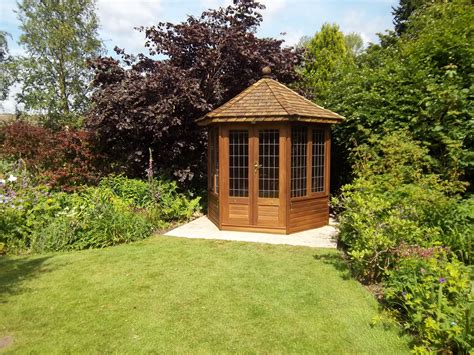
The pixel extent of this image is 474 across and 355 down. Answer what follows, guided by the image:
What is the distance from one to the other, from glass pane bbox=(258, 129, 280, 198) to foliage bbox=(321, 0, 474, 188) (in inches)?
79.3

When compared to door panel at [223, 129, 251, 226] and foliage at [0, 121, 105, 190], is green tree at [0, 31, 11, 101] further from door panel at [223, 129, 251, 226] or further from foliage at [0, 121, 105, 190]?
door panel at [223, 129, 251, 226]

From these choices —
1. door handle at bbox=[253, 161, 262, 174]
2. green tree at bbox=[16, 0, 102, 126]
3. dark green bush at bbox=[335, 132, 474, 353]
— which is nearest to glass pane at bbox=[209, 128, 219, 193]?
door handle at bbox=[253, 161, 262, 174]

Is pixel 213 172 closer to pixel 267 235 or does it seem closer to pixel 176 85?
pixel 267 235

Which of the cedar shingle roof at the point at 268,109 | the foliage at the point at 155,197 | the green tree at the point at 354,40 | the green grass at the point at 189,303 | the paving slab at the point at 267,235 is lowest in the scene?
the green grass at the point at 189,303

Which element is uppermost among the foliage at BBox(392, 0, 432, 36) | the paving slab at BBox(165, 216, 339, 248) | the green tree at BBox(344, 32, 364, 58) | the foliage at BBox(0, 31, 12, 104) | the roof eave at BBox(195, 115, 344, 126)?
the green tree at BBox(344, 32, 364, 58)

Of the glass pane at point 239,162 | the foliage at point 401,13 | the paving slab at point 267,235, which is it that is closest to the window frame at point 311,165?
the paving slab at point 267,235

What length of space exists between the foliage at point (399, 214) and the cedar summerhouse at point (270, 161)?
4.55 ft

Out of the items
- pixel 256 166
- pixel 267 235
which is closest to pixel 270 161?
pixel 256 166

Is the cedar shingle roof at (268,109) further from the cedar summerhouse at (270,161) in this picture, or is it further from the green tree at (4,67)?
the green tree at (4,67)

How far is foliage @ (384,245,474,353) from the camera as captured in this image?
8.84ft

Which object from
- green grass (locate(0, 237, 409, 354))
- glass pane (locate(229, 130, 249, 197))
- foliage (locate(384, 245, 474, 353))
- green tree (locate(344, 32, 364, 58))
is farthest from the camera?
green tree (locate(344, 32, 364, 58))

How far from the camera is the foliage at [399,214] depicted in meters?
4.30

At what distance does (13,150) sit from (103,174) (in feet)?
7.97

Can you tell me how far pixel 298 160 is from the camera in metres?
7.25
